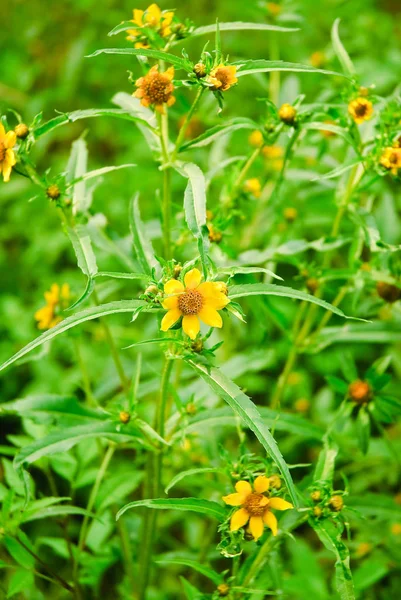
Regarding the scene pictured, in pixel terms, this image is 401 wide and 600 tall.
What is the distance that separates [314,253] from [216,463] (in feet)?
Result: 4.14

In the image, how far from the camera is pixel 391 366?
260 centimetres

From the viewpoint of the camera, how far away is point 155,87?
1230 mm

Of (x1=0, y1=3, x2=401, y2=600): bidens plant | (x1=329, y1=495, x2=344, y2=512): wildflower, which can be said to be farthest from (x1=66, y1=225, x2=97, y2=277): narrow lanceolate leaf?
(x1=329, y1=495, x2=344, y2=512): wildflower

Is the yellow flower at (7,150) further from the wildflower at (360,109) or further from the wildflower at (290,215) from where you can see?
the wildflower at (290,215)

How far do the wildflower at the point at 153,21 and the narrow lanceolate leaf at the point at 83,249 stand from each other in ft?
1.36

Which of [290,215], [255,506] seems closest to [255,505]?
[255,506]

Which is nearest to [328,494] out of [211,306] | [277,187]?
[211,306]

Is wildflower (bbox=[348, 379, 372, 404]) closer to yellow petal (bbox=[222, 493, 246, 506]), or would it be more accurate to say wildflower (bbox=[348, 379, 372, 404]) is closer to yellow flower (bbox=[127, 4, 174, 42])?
yellow petal (bbox=[222, 493, 246, 506])

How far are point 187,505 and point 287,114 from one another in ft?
2.84

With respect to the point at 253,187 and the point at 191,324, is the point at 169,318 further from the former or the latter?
the point at 253,187

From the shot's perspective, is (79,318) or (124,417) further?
(124,417)

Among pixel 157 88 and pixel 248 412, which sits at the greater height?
pixel 157 88

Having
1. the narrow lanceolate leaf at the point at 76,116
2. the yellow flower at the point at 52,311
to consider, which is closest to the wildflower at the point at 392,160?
the narrow lanceolate leaf at the point at 76,116

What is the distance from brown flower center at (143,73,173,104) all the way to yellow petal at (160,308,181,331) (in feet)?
1.51
